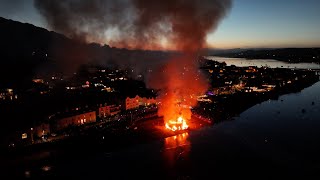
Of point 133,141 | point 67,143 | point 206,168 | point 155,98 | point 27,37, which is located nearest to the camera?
point 206,168

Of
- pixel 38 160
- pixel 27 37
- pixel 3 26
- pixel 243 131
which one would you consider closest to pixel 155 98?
pixel 243 131

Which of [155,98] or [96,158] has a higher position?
[155,98]

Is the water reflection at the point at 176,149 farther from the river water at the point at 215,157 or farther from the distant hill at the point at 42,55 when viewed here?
the distant hill at the point at 42,55

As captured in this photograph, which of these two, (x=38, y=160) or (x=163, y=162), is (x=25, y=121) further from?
(x=163, y=162)

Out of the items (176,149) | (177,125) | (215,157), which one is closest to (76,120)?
(177,125)

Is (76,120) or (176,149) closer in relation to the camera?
(176,149)

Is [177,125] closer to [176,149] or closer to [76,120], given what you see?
[176,149]

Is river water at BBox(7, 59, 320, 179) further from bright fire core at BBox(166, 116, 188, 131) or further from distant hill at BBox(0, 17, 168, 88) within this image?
distant hill at BBox(0, 17, 168, 88)

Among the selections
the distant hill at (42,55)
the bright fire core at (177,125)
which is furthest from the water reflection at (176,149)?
the distant hill at (42,55)
